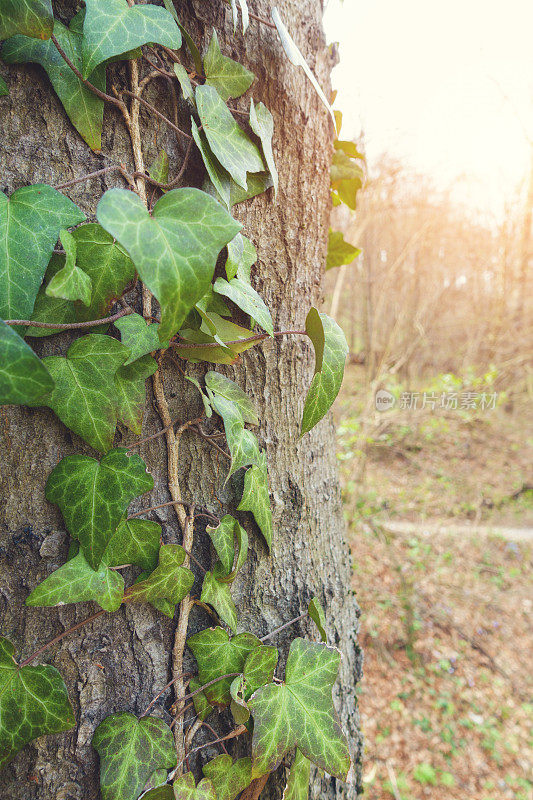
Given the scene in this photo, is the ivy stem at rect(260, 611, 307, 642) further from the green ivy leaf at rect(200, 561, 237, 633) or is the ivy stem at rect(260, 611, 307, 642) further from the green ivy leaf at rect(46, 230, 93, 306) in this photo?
the green ivy leaf at rect(46, 230, 93, 306)

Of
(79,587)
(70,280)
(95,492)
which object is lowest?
(79,587)

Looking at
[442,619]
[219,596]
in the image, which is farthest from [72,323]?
[442,619]

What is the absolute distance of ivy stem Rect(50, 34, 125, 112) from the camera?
0.50 metres

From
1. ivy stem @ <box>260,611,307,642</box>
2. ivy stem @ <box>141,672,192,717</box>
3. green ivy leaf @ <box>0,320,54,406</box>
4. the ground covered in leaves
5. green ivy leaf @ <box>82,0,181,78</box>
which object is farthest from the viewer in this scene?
the ground covered in leaves

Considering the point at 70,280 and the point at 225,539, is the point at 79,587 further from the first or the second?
the point at 70,280

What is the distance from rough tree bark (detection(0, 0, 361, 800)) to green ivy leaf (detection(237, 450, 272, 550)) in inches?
1.2

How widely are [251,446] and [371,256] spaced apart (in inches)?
157

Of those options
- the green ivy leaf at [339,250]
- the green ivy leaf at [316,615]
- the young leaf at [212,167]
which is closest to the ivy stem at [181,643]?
the green ivy leaf at [316,615]

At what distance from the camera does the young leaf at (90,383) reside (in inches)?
20.3

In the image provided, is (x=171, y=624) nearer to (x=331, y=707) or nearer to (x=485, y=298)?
(x=331, y=707)

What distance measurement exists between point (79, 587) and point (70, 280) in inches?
13.6

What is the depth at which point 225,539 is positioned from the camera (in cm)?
65

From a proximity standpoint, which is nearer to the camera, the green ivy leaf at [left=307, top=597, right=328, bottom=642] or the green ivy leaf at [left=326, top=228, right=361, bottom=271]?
the green ivy leaf at [left=307, top=597, right=328, bottom=642]

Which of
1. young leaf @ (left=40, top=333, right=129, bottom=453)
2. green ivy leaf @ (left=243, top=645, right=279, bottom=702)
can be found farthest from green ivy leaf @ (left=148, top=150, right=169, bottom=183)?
green ivy leaf @ (left=243, top=645, right=279, bottom=702)
